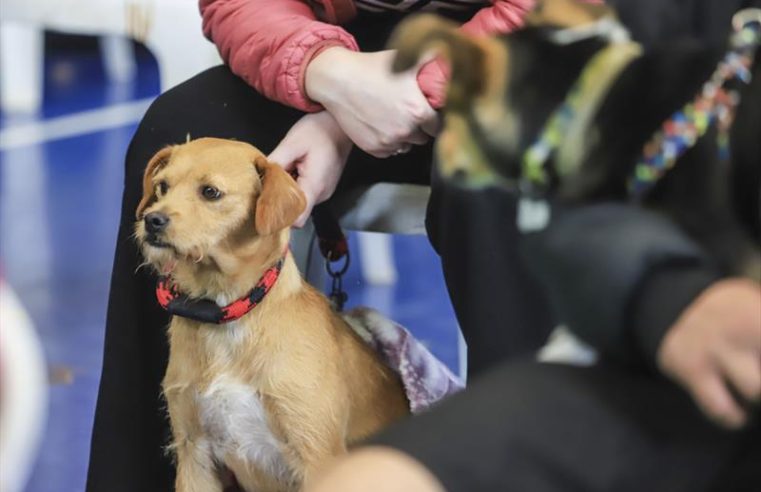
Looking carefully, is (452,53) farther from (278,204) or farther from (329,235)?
(329,235)

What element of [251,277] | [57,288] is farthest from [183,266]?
[57,288]

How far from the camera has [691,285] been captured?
2.15 feet

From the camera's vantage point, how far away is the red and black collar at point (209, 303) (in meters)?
1.16

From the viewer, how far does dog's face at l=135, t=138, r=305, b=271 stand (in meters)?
1.10

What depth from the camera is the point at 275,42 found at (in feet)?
3.87

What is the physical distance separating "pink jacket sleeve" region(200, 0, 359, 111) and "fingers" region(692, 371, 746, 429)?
2.08 ft

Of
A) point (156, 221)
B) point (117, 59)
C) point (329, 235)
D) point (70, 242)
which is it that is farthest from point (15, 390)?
point (117, 59)

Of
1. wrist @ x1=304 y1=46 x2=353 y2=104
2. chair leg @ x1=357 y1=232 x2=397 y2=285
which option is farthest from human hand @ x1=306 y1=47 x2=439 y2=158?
chair leg @ x1=357 y1=232 x2=397 y2=285

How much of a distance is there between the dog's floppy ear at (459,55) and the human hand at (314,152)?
18.5 inches

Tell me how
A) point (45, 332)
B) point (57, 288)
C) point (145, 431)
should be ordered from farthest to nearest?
1. point (57, 288)
2. point (45, 332)
3. point (145, 431)

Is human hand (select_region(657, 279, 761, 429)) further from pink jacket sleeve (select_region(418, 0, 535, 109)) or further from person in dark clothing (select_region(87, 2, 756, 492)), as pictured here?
pink jacket sleeve (select_region(418, 0, 535, 109))

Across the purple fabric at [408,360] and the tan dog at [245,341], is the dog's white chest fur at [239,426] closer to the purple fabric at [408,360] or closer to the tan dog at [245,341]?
the tan dog at [245,341]

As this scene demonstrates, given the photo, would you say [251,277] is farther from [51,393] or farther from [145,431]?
[51,393]

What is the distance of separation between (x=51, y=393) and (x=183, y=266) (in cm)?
62
